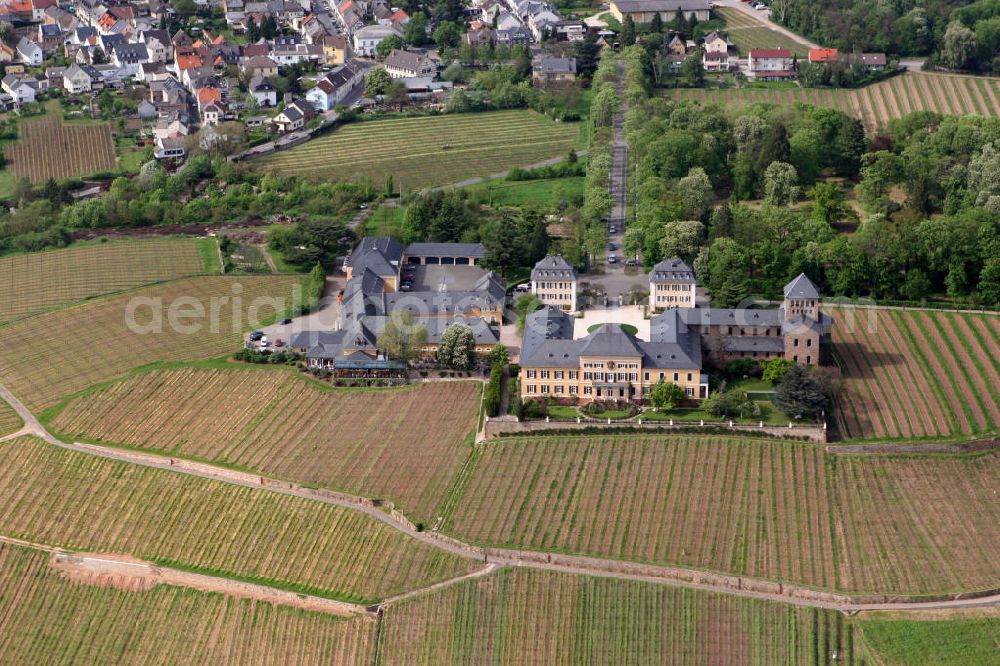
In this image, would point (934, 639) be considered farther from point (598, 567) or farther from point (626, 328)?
point (626, 328)

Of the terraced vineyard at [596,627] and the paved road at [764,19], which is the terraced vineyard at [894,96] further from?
the terraced vineyard at [596,627]

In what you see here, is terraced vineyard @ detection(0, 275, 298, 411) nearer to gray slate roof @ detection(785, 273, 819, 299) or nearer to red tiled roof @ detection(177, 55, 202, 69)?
gray slate roof @ detection(785, 273, 819, 299)

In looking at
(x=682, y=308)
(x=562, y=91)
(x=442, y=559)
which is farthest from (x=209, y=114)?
(x=442, y=559)

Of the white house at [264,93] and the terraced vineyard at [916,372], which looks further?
the white house at [264,93]

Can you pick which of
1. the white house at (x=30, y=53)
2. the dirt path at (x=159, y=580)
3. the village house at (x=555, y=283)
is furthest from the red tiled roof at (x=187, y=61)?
the dirt path at (x=159, y=580)

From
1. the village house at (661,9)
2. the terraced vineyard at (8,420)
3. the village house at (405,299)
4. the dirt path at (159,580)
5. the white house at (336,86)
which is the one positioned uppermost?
the village house at (661,9)

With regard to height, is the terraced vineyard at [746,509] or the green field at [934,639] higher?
the terraced vineyard at [746,509]

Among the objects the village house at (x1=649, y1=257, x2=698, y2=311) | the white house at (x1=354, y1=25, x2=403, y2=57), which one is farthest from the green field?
the white house at (x1=354, y1=25, x2=403, y2=57)

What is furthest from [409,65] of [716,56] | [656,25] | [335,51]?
[716,56]
